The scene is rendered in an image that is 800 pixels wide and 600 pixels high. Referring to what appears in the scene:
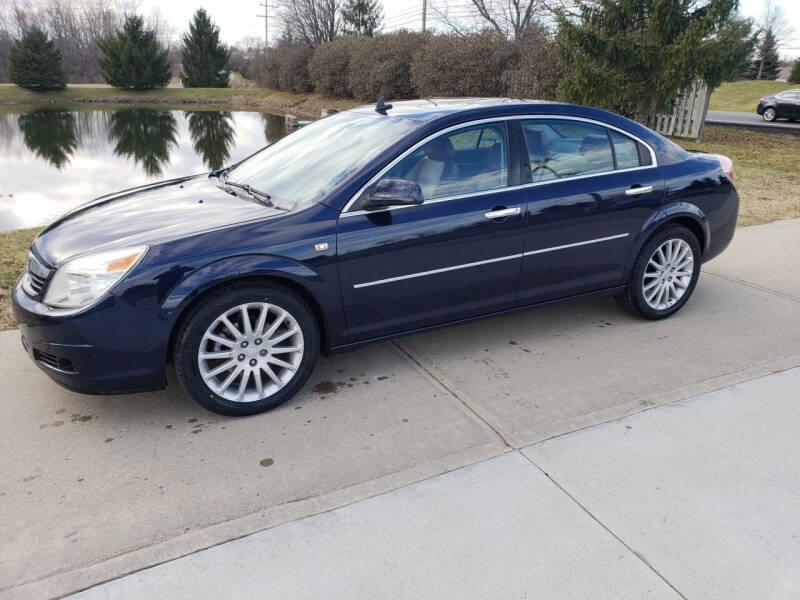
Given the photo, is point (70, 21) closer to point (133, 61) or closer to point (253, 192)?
point (133, 61)

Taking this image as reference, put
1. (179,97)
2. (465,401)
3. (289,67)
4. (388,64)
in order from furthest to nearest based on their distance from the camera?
(179,97) → (289,67) → (388,64) → (465,401)

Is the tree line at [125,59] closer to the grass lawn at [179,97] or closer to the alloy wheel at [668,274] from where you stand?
the grass lawn at [179,97]

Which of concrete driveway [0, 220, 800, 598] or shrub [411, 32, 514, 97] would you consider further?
shrub [411, 32, 514, 97]

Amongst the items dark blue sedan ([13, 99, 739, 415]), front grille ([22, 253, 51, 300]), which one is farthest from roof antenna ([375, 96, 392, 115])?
front grille ([22, 253, 51, 300])

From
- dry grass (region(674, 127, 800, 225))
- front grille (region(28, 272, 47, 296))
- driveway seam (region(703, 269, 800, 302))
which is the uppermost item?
front grille (region(28, 272, 47, 296))

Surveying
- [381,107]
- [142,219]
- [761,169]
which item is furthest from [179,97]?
[142,219]

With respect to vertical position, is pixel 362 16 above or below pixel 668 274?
above

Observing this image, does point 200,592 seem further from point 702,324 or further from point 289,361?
point 702,324

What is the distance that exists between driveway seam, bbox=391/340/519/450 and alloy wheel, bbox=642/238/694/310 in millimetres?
1801

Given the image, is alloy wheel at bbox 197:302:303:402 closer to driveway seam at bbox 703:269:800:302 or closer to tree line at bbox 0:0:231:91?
driveway seam at bbox 703:269:800:302

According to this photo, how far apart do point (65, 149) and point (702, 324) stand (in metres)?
18.1

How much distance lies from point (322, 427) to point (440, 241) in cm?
124

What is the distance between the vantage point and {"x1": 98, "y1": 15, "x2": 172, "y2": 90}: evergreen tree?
47844 millimetres

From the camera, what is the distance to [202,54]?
5278 centimetres
